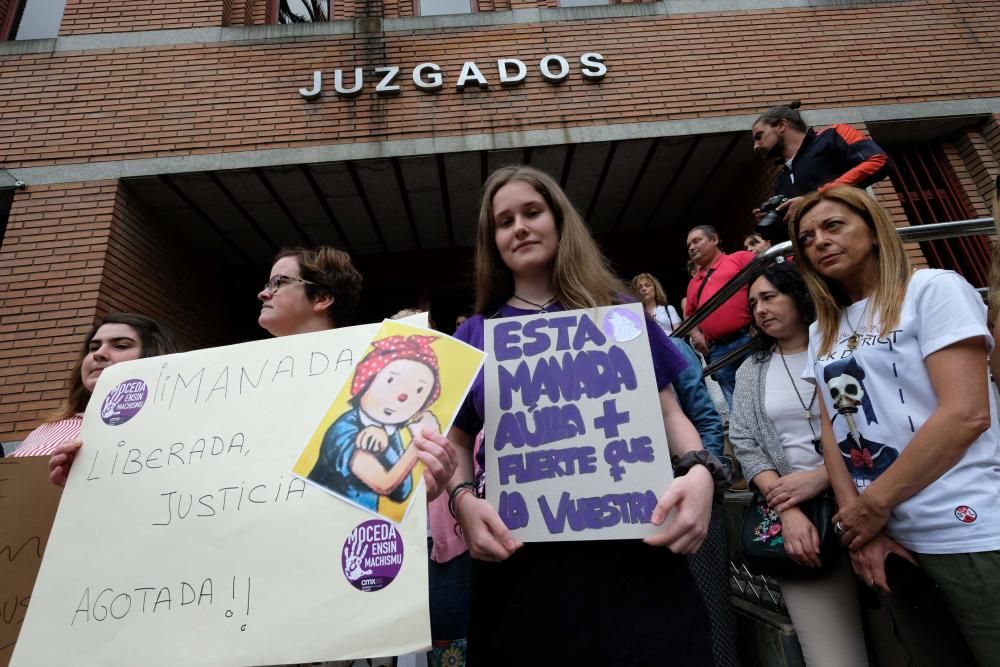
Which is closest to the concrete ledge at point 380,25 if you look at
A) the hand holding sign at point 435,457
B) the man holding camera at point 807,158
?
the man holding camera at point 807,158

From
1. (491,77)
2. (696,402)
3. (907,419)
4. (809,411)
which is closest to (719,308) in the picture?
(809,411)

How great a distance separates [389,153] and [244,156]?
5.18 feet

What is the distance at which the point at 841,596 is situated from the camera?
1.64 m

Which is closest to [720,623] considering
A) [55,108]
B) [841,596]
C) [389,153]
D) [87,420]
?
[841,596]

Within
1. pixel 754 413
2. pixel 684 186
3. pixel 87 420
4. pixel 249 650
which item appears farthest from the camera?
pixel 684 186

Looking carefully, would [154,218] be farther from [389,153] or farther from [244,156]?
[389,153]

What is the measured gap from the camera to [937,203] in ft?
19.4

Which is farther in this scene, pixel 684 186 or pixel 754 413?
pixel 684 186

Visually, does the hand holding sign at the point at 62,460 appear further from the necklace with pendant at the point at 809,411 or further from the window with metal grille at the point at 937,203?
the window with metal grille at the point at 937,203

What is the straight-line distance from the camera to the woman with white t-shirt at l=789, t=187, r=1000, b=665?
1.25 m

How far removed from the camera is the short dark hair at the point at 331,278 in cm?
195

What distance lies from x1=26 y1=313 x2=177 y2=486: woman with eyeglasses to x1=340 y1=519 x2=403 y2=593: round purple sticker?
4.47 feet

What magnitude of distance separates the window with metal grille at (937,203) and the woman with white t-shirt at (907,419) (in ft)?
17.9

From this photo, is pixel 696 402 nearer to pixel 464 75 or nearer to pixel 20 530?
pixel 20 530
